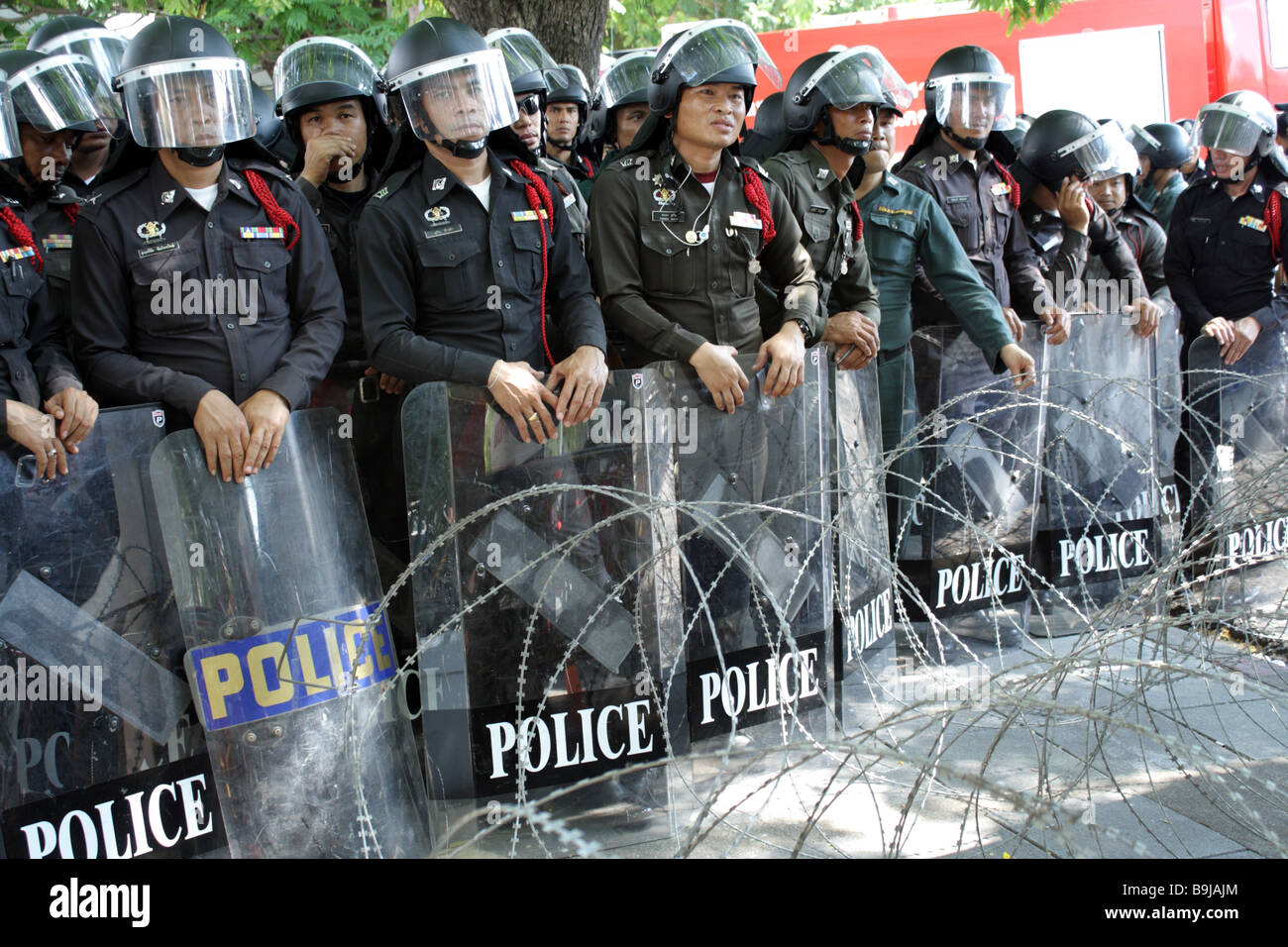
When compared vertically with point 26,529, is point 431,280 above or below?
above

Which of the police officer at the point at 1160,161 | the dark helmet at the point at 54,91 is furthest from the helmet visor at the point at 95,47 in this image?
the police officer at the point at 1160,161

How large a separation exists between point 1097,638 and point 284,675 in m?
1.98

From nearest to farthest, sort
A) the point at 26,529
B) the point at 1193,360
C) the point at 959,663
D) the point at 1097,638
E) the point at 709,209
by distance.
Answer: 1. the point at 1097,638
2. the point at 26,529
3. the point at 709,209
4. the point at 959,663
5. the point at 1193,360

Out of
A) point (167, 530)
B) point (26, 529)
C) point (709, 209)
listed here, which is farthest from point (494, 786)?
point (709, 209)

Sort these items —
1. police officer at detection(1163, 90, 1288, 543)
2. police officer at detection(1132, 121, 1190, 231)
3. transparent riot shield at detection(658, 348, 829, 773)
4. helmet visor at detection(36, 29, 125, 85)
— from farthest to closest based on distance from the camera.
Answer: police officer at detection(1132, 121, 1190, 231)
police officer at detection(1163, 90, 1288, 543)
helmet visor at detection(36, 29, 125, 85)
transparent riot shield at detection(658, 348, 829, 773)

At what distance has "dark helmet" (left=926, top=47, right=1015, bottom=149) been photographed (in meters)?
5.31

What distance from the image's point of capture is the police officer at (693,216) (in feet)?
12.9

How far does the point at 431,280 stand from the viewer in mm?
3629

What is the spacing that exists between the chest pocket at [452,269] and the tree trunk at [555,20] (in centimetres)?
252

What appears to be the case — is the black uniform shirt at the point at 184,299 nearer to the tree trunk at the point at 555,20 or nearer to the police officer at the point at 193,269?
the police officer at the point at 193,269

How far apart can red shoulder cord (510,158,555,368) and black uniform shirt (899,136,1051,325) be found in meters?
2.02

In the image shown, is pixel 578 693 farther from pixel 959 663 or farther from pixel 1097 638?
pixel 959 663

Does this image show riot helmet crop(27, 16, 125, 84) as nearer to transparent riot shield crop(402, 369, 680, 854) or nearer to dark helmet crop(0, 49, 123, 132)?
dark helmet crop(0, 49, 123, 132)

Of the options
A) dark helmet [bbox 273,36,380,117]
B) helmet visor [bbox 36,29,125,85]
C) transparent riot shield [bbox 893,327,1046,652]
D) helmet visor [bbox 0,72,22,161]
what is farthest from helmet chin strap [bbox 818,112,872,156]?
helmet visor [bbox 0,72,22,161]
